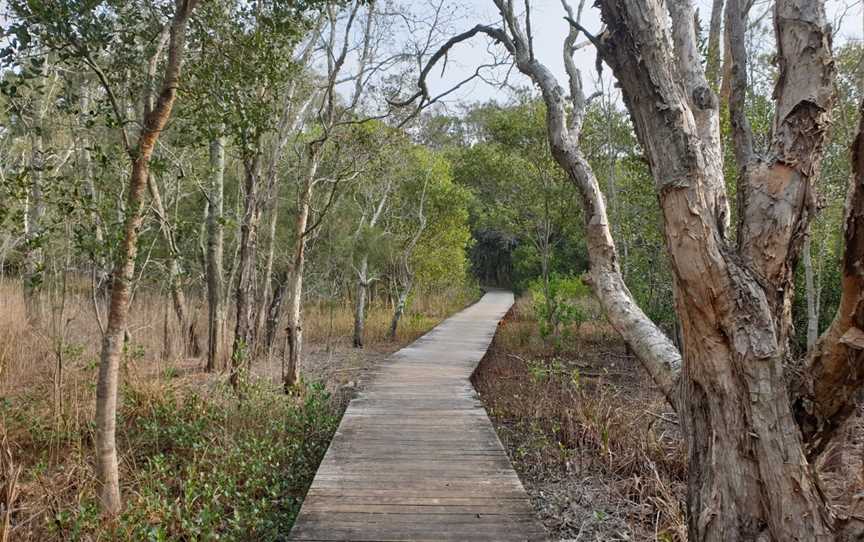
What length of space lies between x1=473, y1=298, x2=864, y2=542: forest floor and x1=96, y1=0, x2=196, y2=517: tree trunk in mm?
2707

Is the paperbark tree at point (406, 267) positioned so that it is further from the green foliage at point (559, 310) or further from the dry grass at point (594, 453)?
the dry grass at point (594, 453)

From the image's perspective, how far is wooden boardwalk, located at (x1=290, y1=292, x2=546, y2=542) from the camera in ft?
8.82

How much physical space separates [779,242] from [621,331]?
51.9 inches

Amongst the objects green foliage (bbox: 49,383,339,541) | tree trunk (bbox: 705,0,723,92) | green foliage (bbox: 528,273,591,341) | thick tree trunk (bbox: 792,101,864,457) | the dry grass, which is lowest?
the dry grass

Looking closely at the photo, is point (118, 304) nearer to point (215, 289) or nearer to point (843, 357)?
point (843, 357)

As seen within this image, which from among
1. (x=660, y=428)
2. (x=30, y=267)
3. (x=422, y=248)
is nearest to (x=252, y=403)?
(x=660, y=428)

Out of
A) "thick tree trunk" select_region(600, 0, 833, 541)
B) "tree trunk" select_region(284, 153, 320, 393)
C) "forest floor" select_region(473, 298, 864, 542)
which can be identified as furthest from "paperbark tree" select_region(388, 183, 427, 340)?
"thick tree trunk" select_region(600, 0, 833, 541)

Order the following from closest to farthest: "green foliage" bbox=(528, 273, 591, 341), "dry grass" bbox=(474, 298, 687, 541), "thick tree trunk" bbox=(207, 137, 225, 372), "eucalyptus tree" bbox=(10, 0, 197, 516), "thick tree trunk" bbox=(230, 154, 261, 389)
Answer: "eucalyptus tree" bbox=(10, 0, 197, 516)
"dry grass" bbox=(474, 298, 687, 541)
"thick tree trunk" bbox=(230, 154, 261, 389)
"thick tree trunk" bbox=(207, 137, 225, 372)
"green foliage" bbox=(528, 273, 591, 341)

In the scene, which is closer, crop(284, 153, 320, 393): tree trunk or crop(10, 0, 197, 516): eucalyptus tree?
crop(10, 0, 197, 516): eucalyptus tree

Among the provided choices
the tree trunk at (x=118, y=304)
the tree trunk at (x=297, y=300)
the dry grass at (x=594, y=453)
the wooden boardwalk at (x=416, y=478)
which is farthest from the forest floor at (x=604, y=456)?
the tree trunk at (x=118, y=304)

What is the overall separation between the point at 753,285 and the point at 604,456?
3.16m

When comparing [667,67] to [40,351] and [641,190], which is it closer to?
[40,351]

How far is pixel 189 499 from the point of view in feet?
11.0

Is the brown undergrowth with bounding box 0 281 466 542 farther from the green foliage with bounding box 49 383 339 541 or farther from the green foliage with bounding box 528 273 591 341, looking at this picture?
the green foliage with bounding box 528 273 591 341
